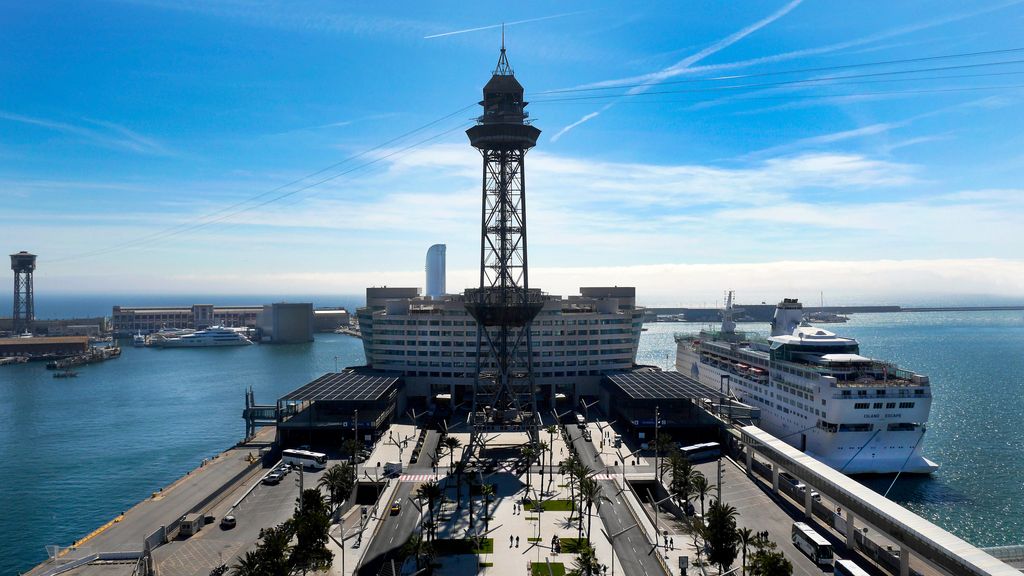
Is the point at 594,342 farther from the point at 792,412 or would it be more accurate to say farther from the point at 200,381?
the point at 200,381

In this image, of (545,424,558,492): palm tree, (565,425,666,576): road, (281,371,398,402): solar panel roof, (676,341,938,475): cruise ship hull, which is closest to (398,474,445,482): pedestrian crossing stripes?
(545,424,558,492): palm tree

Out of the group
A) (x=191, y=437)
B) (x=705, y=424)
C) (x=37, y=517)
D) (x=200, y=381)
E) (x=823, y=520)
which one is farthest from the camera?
(x=200, y=381)

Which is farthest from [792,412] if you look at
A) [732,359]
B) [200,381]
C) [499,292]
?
[200,381]

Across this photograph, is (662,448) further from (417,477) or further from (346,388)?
(346,388)

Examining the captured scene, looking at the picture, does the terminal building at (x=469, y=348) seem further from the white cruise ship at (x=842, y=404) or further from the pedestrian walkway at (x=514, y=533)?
the pedestrian walkway at (x=514, y=533)

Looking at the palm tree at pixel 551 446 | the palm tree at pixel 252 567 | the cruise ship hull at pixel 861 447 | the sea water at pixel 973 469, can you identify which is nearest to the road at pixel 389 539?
the palm tree at pixel 252 567

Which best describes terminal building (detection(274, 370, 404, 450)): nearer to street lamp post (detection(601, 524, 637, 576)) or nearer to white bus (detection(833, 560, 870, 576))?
street lamp post (detection(601, 524, 637, 576))
